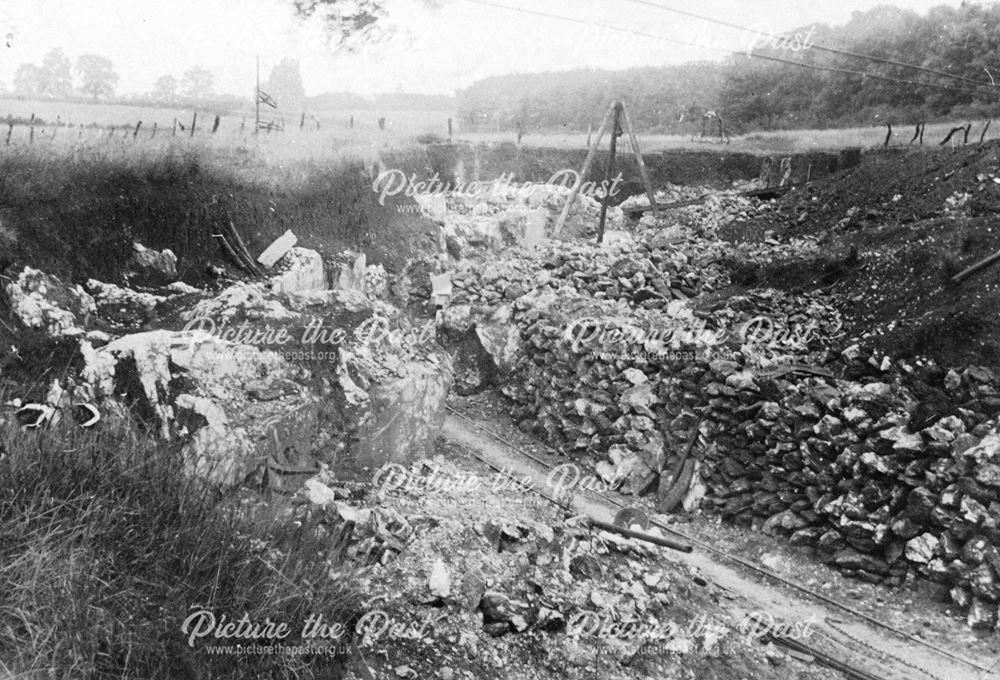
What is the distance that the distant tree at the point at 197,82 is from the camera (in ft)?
27.5

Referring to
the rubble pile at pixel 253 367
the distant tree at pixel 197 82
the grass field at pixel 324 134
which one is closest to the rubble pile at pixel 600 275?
the grass field at pixel 324 134

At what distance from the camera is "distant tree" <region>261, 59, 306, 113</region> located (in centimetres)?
952

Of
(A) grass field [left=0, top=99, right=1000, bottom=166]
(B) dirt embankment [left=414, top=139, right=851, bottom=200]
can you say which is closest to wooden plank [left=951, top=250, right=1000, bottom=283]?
(A) grass field [left=0, top=99, right=1000, bottom=166]

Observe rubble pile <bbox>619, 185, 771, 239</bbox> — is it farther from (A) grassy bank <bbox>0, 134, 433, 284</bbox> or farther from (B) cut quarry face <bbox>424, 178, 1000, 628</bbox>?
(A) grassy bank <bbox>0, 134, 433, 284</bbox>

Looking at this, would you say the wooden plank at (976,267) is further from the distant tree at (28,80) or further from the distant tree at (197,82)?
the distant tree at (28,80)

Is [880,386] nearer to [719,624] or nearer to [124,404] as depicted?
[719,624]

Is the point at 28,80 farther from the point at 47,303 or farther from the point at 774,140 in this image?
the point at 774,140

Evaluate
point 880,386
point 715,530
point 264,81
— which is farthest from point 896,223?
point 264,81

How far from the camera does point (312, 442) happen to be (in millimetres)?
6906

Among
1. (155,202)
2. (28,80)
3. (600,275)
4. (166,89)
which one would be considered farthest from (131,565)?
(600,275)

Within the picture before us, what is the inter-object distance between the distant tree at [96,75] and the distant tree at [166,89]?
55 cm

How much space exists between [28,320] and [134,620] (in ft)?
10.6

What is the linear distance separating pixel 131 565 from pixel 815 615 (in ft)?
22.0

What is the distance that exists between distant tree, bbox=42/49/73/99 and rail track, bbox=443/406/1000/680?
21.6 feet
